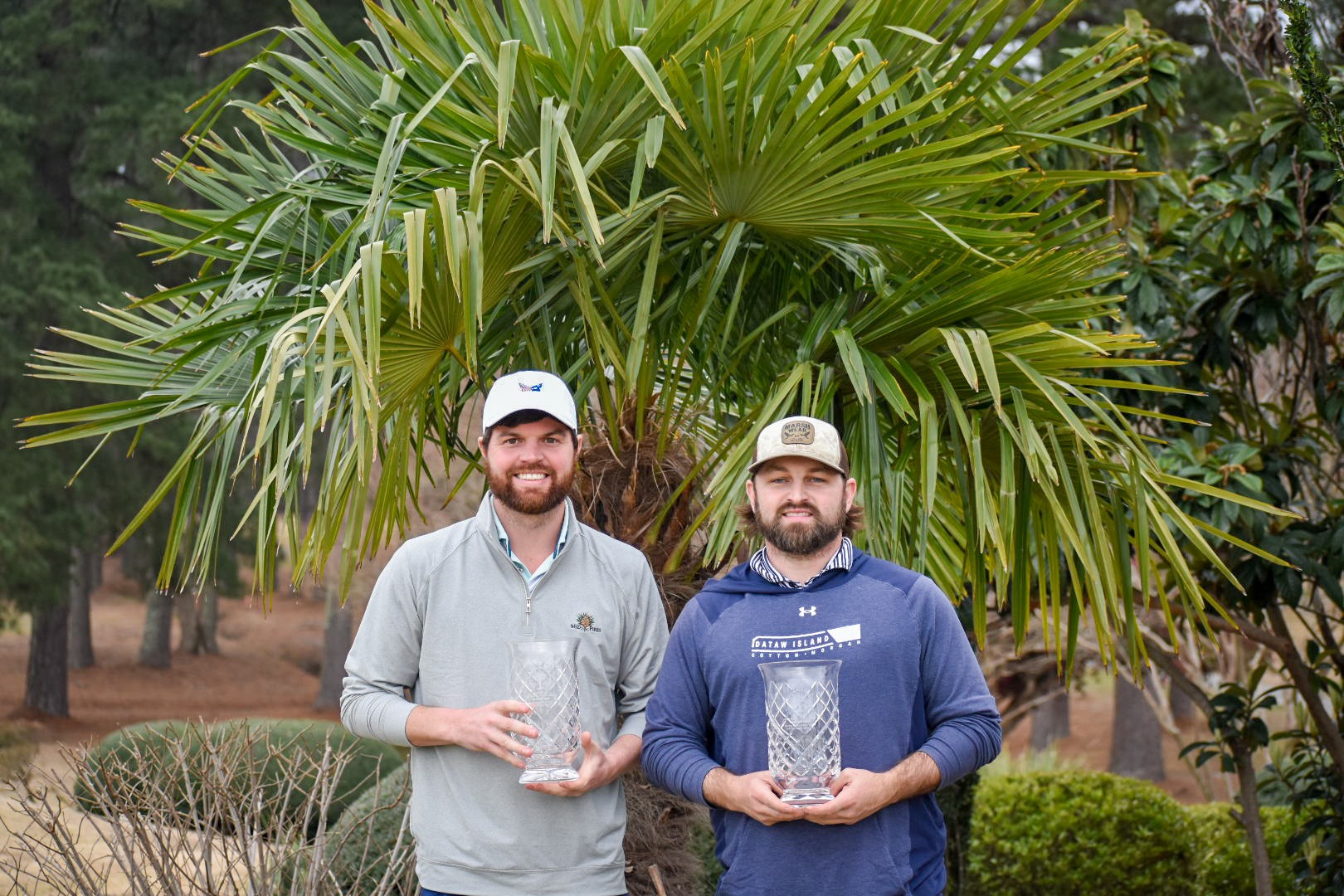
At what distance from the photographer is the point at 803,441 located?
280 cm

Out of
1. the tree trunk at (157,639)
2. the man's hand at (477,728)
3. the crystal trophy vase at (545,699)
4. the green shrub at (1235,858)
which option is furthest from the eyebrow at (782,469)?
the tree trunk at (157,639)

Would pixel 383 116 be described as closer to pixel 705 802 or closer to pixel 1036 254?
pixel 1036 254

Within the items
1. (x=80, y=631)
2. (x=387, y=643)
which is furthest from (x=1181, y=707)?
(x=80, y=631)

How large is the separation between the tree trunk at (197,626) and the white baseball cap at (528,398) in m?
25.4

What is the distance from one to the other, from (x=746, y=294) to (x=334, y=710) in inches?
713

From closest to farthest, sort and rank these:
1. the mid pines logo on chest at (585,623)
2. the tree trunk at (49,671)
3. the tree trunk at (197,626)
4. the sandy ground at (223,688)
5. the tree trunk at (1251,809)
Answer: the mid pines logo on chest at (585,623), the tree trunk at (1251,809), the tree trunk at (49,671), the sandy ground at (223,688), the tree trunk at (197,626)

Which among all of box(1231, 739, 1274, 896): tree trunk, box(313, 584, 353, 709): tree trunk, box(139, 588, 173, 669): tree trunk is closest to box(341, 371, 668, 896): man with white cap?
box(1231, 739, 1274, 896): tree trunk

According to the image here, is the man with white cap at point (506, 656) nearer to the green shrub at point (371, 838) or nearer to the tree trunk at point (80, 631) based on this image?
the green shrub at point (371, 838)

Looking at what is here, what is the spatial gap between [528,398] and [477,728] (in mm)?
731

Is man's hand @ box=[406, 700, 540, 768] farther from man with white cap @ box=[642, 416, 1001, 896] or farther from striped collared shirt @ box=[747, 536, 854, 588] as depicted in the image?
striped collared shirt @ box=[747, 536, 854, 588]

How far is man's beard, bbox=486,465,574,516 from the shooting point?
292 centimetres

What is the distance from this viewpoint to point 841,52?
3.72 meters

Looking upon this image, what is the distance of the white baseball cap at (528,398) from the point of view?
9.56 ft

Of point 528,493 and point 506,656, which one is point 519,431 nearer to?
point 528,493
